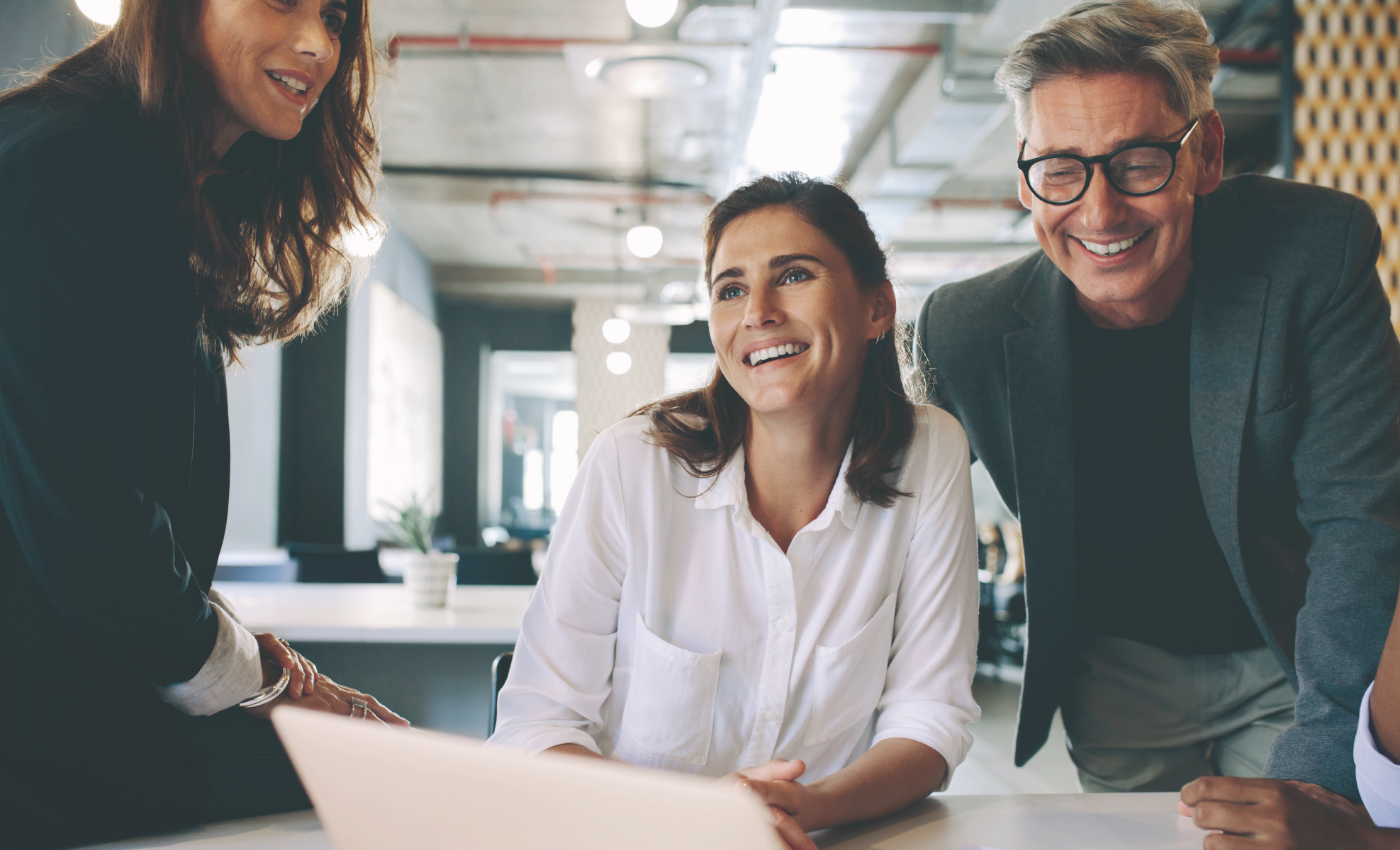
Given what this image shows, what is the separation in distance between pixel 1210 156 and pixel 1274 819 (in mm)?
1057

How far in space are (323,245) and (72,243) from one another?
0.52 meters

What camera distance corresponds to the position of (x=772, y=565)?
4.37 ft

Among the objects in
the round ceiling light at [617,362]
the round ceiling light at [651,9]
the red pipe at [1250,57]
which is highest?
the red pipe at [1250,57]

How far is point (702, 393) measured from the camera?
156 cm

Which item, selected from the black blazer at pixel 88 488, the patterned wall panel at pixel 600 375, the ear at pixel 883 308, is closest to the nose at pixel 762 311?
the ear at pixel 883 308

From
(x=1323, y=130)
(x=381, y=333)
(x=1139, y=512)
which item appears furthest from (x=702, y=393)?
(x=381, y=333)

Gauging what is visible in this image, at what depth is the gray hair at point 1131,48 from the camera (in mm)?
1371

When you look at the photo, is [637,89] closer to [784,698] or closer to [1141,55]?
[1141,55]

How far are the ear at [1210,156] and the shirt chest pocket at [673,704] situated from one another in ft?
3.65

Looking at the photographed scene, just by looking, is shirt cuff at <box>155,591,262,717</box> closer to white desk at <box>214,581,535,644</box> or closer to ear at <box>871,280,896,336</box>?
ear at <box>871,280,896,336</box>

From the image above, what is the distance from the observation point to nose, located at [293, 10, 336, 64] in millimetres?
1187

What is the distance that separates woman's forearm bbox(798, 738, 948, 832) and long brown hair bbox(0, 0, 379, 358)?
3.16 feet

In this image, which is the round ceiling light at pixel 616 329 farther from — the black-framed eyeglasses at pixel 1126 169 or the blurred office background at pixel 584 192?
the black-framed eyeglasses at pixel 1126 169

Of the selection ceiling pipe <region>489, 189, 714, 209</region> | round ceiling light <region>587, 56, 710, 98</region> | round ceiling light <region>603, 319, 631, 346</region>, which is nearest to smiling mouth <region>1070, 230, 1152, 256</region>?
round ceiling light <region>587, 56, 710, 98</region>
